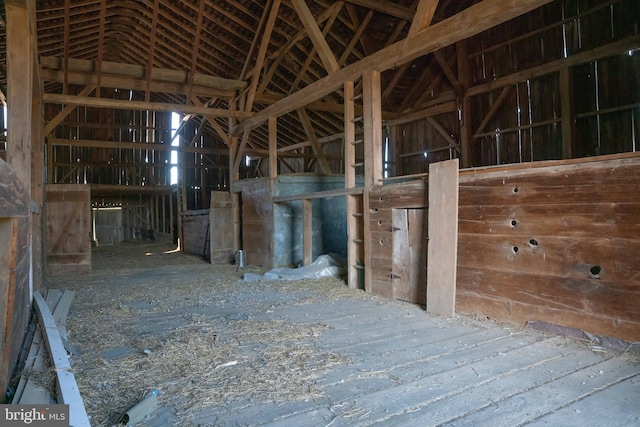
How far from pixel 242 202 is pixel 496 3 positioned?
→ 719cm

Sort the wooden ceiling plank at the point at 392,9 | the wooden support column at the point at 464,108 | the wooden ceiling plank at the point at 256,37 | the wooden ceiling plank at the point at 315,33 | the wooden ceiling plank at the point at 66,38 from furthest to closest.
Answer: the wooden support column at the point at 464,108 < the wooden ceiling plank at the point at 256,37 < the wooden ceiling plank at the point at 392,9 < the wooden ceiling plank at the point at 66,38 < the wooden ceiling plank at the point at 315,33

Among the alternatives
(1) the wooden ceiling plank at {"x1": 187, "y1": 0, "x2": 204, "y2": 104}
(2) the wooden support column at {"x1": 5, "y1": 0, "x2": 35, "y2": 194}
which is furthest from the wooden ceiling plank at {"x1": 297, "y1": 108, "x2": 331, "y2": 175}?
(2) the wooden support column at {"x1": 5, "y1": 0, "x2": 35, "y2": 194}

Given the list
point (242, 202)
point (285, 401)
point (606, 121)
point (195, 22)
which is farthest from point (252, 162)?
point (285, 401)

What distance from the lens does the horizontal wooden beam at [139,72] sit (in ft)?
28.5

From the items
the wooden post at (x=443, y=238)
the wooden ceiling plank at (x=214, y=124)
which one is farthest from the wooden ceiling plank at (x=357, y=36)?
the wooden post at (x=443, y=238)

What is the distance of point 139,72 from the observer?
30.6 feet

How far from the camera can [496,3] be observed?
4.06 metres

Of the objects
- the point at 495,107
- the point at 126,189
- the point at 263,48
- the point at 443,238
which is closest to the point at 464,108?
the point at 495,107

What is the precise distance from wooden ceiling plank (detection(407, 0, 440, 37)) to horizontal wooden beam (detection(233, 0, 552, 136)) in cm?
7

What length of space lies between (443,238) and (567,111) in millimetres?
4747

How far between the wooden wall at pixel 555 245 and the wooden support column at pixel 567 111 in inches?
167

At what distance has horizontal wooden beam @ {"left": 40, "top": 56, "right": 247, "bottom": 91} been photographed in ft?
28.5

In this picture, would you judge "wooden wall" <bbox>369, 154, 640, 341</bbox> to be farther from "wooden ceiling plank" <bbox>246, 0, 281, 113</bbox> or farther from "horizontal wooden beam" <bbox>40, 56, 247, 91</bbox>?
"horizontal wooden beam" <bbox>40, 56, 247, 91</bbox>

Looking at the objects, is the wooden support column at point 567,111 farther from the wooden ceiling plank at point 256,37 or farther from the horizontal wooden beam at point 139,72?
the horizontal wooden beam at point 139,72
